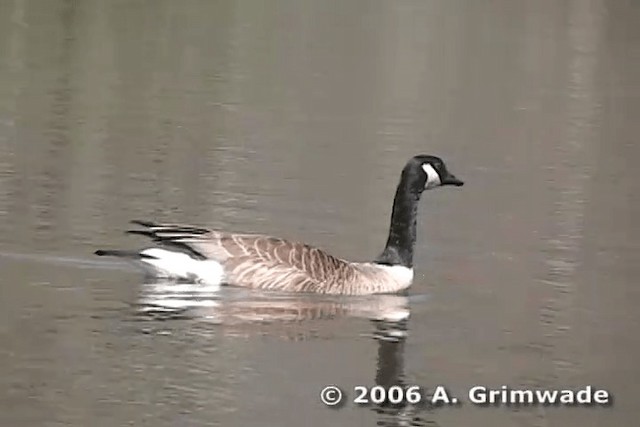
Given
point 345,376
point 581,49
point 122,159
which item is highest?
point 581,49

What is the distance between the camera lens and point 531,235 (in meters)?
→ 20.9

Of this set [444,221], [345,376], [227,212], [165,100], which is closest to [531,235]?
[444,221]

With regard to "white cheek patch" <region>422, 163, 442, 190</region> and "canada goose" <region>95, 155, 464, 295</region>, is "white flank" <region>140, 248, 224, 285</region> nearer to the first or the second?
"canada goose" <region>95, 155, 464, 295</region>

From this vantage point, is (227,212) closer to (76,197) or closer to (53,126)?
(76,197)

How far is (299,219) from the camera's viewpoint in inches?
814

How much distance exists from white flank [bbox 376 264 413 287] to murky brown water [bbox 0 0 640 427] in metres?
0.28

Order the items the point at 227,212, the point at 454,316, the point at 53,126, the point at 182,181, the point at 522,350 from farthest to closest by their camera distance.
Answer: the point at 53,126 → the point at 182,181 → the point at 227,212 → the point at 454,316 → the point at 522,350

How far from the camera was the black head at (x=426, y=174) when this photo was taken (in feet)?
58.7

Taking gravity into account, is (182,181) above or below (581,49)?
below

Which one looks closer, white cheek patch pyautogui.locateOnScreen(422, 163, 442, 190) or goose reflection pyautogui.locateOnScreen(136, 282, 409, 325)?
goose reflection pyautogui.locateOnScreen(136, 282, 409, 325)

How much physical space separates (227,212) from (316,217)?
0.97 m

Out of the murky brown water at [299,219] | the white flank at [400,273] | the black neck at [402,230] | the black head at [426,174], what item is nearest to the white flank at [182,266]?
the murky brown water at [299,219]

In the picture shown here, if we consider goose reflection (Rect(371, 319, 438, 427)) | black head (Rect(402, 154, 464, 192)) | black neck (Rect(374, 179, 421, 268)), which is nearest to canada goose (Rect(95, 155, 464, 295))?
black neck (Rect(374, 179, 421, 268))

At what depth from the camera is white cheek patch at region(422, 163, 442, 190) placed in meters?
18.0
